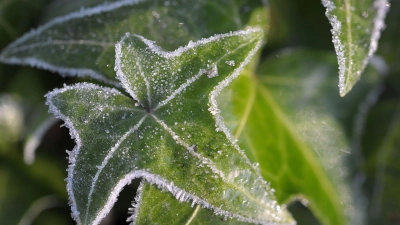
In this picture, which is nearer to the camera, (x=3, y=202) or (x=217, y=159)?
(x=217, y=159)

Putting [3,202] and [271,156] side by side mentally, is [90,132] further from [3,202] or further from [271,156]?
[3,202]

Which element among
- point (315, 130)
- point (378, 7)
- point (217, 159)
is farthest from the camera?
point (315, 130)

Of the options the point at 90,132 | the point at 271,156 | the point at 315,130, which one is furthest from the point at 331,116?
the point at 90,132

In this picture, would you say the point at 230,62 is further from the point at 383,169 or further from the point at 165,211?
the point at 383,169

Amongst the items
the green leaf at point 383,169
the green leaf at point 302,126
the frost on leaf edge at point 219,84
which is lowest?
the green leaf at point 383,169

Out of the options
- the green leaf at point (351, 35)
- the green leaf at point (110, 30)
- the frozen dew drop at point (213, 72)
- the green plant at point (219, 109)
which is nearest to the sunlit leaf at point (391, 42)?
the green plant at point (219, 109)

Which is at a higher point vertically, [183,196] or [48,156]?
[48,156]

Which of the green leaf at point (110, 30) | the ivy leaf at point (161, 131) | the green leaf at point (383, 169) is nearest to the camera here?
the ivy leaf at point (161, 131)

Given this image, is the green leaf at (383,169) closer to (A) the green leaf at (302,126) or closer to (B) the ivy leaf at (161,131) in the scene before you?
(A) the green leaf at (302,126)
